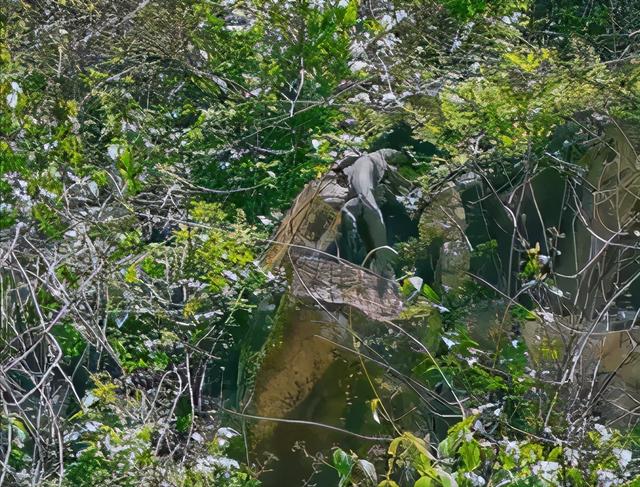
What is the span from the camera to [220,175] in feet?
10.6

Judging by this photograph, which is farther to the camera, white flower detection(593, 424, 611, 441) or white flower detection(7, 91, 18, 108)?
white flower detection(7, 91, 18, 108)

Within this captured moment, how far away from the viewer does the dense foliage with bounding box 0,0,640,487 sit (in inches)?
99.6

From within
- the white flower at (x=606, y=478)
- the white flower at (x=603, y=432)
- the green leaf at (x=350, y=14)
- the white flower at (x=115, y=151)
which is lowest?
the white flower at (x=606, y=478)

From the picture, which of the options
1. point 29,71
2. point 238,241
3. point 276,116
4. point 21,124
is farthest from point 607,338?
point 29,71

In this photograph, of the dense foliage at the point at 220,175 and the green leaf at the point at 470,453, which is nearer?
the green leaf at the point at 470,453

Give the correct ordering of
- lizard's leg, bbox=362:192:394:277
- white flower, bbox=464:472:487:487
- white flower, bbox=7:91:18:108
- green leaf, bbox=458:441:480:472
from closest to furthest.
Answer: green leaf, bbox=458:441:480:472 < white flower, bbox=464:472:487:487 < lizard's leg, bbox=362:192:394:277 < white flower, bbox=7:91:18:108

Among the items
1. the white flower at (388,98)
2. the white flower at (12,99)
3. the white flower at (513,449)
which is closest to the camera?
the white flower at (513,449)

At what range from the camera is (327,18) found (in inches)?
135

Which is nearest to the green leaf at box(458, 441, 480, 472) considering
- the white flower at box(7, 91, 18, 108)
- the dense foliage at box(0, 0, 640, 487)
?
the dense foliage at box(0, 0, 640, 487)

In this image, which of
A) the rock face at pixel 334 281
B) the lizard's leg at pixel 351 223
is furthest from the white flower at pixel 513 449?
the lizard's leg at pixel 351 223

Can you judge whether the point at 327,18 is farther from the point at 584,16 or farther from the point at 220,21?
the point at 584,16

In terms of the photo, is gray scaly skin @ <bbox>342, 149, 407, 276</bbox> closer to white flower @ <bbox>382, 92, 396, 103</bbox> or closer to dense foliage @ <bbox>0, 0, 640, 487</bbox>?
dense foliage @ <bbox>0, 0, 640, 487</bbox>

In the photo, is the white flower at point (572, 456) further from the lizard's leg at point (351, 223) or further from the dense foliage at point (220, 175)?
the lizard's leg at point (351, 223)

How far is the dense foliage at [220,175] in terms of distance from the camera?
8.30ft
